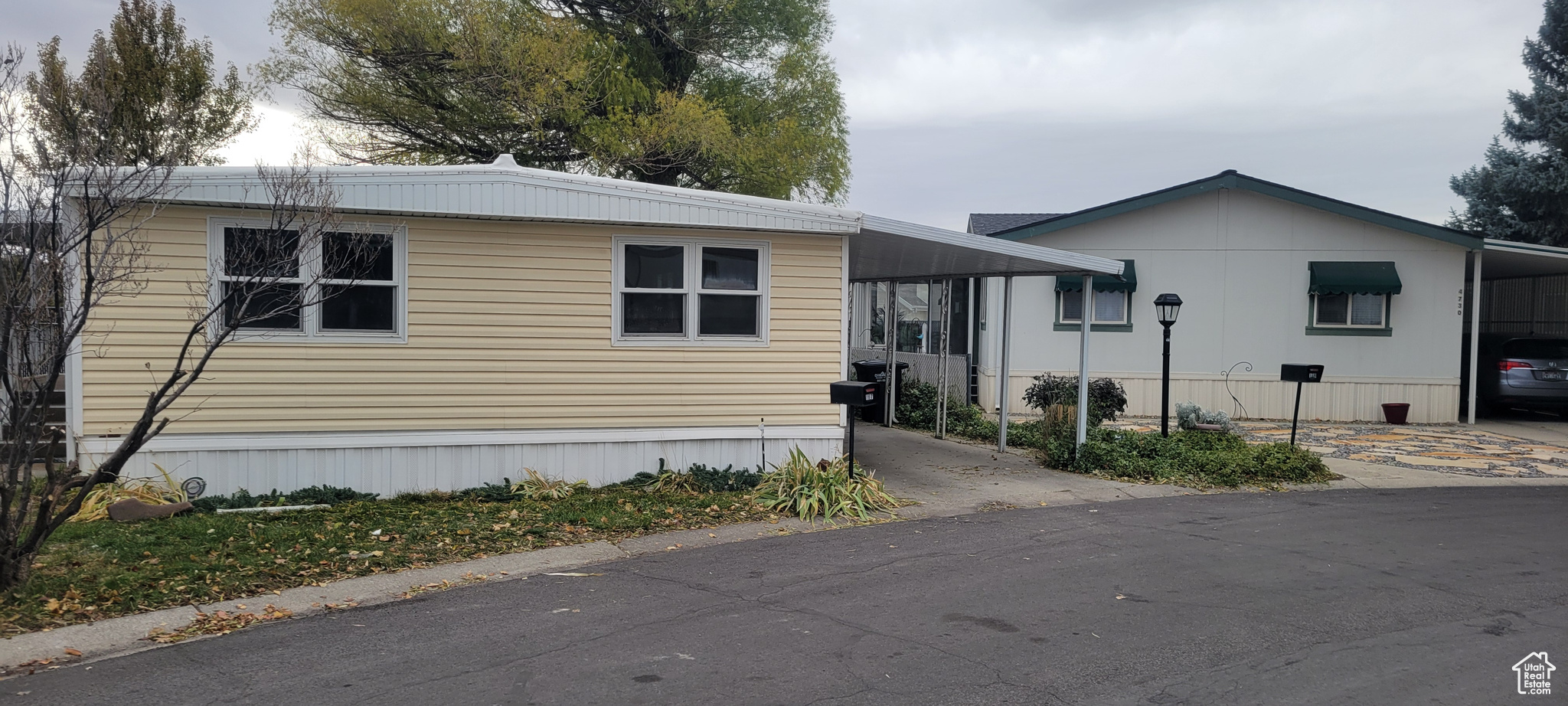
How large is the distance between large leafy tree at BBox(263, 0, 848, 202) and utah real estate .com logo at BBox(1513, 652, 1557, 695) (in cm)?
1763

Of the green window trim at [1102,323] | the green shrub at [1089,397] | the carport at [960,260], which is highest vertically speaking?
the carport at [960,260]

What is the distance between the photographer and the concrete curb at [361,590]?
16.4 ft

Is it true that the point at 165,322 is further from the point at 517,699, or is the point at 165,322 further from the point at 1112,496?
Result: the point at 1112,496

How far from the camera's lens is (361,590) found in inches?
241

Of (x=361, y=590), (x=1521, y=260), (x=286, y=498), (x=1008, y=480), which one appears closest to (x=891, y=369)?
(x=1008, y=480)

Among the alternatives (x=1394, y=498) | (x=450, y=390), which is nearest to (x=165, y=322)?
(x=450, y=390)

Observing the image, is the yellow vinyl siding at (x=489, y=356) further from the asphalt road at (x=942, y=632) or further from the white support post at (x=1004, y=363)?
the white support post at (x=1004, y=363)

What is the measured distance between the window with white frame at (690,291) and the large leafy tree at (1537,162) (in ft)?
73.1

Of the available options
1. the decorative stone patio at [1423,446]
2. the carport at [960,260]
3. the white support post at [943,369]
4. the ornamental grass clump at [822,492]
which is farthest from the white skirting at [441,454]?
the decorative stone patio at [1423,446]

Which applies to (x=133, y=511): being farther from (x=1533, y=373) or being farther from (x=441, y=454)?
(x=1533, y=373)

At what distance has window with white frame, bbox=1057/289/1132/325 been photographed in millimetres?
16891

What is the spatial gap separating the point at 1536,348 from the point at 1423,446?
168 inches

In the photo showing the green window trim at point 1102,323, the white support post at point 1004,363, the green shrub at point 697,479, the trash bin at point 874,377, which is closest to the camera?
the green shrub at point 697,479

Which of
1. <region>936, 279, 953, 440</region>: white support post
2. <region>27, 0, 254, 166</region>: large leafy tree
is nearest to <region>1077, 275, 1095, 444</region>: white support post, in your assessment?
<region>936, 279, 953, 440</region>: white support post
